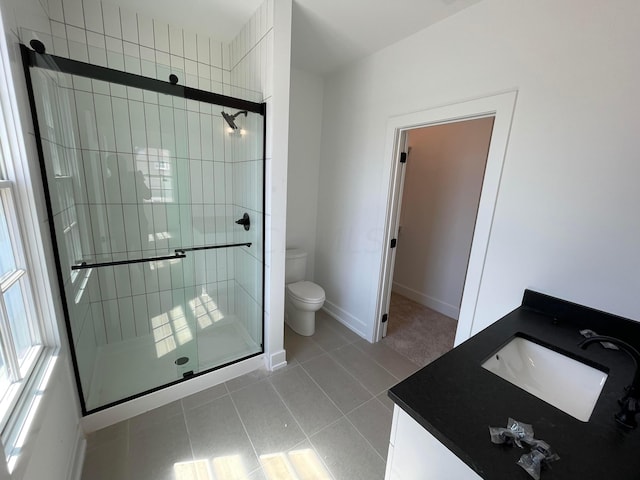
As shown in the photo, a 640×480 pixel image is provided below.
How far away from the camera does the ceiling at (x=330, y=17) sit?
1.66 metres

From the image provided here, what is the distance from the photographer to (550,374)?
112 centimetres

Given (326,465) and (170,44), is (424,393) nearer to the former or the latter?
(326,465)

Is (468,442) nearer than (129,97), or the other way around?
(468,442)

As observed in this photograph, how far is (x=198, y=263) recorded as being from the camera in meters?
2.17

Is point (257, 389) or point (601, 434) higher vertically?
point (601, 434)

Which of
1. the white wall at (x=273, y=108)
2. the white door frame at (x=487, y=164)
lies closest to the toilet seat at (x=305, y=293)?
the white wall at (x=273, y=108)

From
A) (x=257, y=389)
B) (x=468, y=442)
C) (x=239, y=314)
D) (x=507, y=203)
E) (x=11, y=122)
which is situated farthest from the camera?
(x=239, y=314)

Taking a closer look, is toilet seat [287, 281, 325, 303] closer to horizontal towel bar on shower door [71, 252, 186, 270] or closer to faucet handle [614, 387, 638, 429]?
horizontal towel bar on shower door [71, 252, 186, 270]

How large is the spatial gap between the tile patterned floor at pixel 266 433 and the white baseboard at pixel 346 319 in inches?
19.7

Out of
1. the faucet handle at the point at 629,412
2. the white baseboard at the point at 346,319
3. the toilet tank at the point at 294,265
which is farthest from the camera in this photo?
the toilet tank at the point at 294,265

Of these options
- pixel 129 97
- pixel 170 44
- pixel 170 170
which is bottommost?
pixel 170 170

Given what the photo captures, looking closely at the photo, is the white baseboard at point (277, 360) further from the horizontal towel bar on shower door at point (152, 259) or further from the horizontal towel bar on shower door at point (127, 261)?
the horizontal towel bar on shower door at point (127, 261)

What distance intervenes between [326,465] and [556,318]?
1.44m

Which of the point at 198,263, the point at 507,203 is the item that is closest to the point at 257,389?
the point at 198,263
